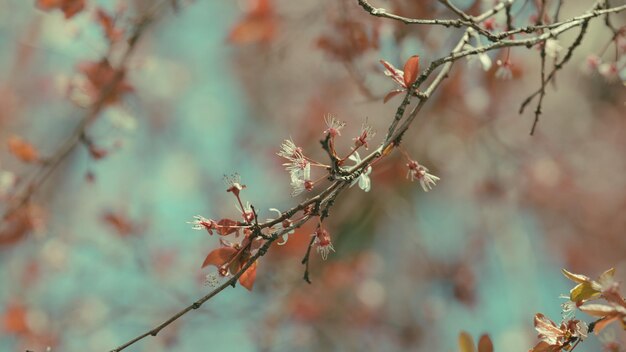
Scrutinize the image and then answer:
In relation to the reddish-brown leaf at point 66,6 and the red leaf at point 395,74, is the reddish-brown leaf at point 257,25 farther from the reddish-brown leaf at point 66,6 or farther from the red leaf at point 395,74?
the red leaf at point 395,74

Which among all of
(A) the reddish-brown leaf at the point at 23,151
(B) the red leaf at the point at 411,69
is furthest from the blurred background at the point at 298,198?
(B) the red leaf at the point at 411,69

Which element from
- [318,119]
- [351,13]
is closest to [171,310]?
[318,119]

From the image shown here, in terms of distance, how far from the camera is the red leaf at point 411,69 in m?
1.41

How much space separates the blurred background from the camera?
2.70 meters

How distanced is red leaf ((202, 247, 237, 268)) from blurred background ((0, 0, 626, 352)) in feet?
3.09

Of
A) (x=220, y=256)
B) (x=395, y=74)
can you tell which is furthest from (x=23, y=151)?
(x=395, y=74)

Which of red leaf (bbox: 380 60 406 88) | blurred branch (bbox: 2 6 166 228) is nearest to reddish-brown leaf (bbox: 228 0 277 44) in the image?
blurred branch (bbox: 2 6 166 228)

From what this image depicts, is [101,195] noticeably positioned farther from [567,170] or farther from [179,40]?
[567,170]

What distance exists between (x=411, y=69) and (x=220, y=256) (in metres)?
0.52

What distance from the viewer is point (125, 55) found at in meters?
2.57

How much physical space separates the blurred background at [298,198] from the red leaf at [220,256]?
943mm

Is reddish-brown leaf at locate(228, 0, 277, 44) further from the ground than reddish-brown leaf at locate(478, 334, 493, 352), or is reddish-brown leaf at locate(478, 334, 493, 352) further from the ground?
reddish-brown leaf at locate(228, 0, 277, 44)

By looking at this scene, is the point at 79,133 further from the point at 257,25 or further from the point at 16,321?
the point at 16,321

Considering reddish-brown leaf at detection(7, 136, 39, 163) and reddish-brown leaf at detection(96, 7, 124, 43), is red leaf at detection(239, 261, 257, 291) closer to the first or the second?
reddish-brown leaf at detection(7, 136, 39, 163)
